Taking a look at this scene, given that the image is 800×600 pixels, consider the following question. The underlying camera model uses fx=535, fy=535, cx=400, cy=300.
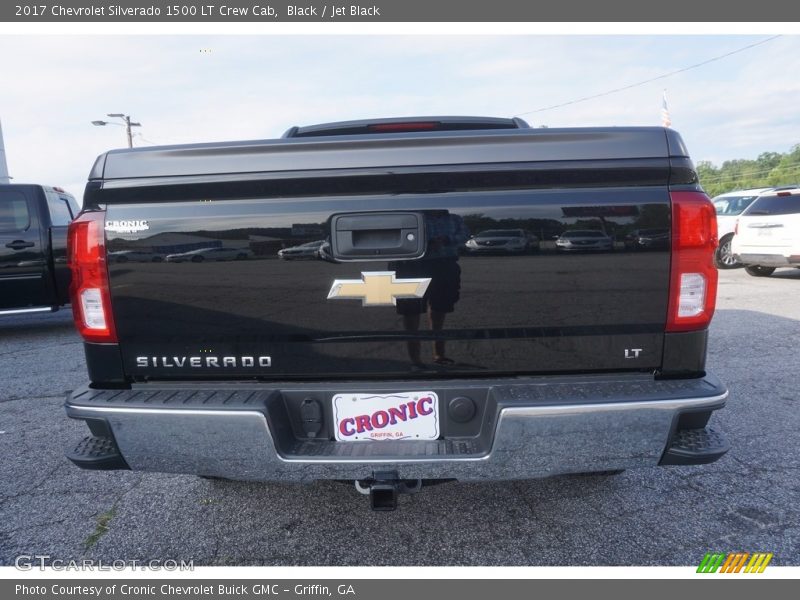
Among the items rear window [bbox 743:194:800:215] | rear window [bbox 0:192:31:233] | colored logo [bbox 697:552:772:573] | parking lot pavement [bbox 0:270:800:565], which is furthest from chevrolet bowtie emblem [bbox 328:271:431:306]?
rear window [bbox 743:194:800:215]

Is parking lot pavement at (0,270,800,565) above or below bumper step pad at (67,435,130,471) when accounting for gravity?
below

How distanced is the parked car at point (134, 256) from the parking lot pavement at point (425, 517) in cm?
134

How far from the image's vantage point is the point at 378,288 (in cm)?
195

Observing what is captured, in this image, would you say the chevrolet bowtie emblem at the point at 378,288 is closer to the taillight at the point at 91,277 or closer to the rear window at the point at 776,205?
the taillight at the point at 91,277

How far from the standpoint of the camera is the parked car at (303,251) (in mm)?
1955

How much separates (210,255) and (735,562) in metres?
2.48

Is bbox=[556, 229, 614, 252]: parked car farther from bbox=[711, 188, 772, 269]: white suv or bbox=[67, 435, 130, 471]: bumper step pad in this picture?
bbox=[711, 188, 772, 269]: white suv

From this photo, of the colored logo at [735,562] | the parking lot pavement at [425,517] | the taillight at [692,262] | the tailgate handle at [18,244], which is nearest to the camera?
the taillight at [692,262]

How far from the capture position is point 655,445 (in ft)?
6.22

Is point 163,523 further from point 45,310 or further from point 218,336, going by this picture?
point 45,310

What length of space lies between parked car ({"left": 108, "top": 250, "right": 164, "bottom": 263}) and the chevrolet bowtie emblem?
2.17ft
